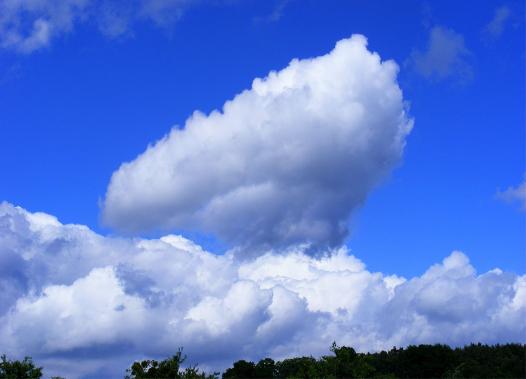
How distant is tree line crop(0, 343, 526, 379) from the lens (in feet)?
216

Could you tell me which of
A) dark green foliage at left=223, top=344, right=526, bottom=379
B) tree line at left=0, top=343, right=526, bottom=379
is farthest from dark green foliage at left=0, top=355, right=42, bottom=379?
dark green foliage at left=223, top=344, right=526, bottom=379

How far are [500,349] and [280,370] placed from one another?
224 feet

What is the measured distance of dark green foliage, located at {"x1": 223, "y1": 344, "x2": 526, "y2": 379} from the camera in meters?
→ 88.5

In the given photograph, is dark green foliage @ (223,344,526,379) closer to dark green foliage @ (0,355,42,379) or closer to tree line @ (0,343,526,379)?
tree line @ (0,343,526,379)

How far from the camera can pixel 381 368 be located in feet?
543

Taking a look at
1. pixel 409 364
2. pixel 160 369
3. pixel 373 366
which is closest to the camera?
pixel 160 369

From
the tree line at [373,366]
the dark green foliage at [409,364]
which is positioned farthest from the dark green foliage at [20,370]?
the dark green foliage at [409,364]

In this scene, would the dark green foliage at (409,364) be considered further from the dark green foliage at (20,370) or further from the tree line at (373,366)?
the dark green foliage at (20,370)

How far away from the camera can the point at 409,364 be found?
149250 mm

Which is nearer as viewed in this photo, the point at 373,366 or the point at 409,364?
the point at 373,366

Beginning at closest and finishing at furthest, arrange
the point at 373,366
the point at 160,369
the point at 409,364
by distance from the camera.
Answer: the point at 160,369
the point at 373,366
the point at 409,364

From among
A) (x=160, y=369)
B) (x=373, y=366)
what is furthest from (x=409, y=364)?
(x=160, y=369)

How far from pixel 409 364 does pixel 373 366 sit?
41.4 metres

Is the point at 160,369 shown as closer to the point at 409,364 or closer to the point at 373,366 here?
the point at 373,366
